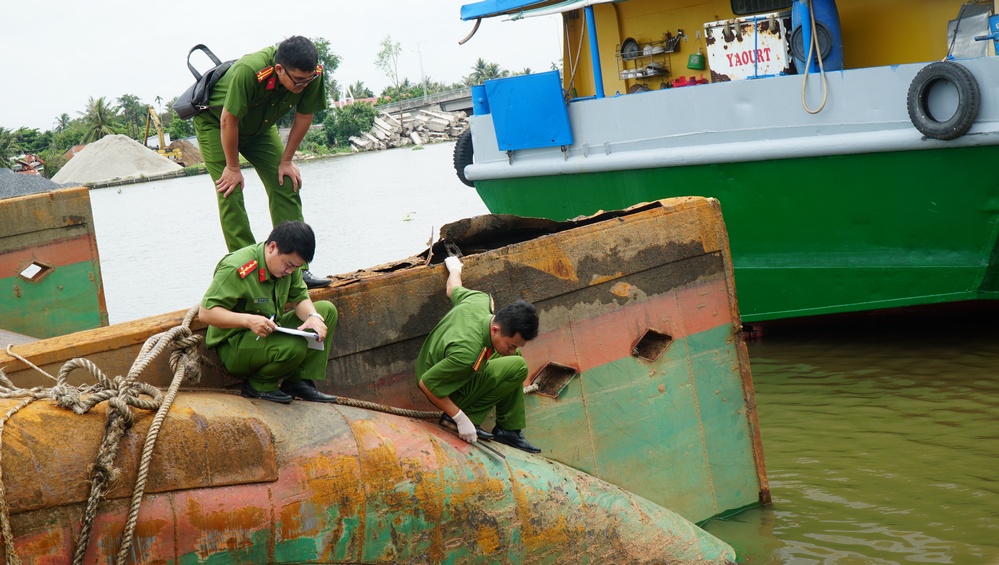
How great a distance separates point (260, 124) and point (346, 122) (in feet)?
213

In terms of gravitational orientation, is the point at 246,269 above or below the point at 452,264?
above

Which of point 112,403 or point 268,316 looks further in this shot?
point 268,316

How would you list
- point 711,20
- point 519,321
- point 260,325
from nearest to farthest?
point 260,325
point 519,321
point 711,20

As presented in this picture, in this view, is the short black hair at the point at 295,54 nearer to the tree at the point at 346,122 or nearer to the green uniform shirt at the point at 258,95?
the green uniform shirt at the point at 258,95

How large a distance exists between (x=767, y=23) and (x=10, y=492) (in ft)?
24.7

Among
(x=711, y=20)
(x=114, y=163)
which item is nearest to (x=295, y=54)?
(x=711, y=20)

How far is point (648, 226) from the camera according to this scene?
527 centimetres

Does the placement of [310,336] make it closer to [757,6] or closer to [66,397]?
[66,397]

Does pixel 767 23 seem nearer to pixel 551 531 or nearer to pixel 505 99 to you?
pixel 505 99

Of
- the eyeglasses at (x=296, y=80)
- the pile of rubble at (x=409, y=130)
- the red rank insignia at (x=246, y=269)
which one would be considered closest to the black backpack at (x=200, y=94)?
the eyeglasses at (x=296, y=80)

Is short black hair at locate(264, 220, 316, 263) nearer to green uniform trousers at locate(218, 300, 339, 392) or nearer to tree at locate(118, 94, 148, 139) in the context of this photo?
green uniform trousers at locate(218, 300, 339, 392)

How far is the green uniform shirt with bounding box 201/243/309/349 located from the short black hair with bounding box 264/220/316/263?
13 cm

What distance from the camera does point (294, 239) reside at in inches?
152

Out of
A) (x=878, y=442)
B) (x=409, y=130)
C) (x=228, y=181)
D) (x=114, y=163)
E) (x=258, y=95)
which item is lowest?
(x=878, y=442)
